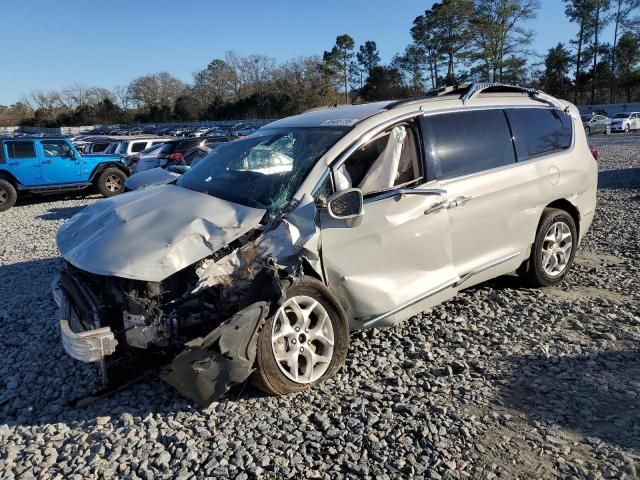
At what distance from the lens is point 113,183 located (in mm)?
15031

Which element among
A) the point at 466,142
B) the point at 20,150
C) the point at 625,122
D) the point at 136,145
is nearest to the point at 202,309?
the point at 466,142

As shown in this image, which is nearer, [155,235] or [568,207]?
[155,235]

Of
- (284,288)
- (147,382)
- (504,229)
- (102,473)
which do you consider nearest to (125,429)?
(102,473)

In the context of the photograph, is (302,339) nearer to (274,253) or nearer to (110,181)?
(274,253)

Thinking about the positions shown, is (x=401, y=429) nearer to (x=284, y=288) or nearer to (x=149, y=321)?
(x=284, y=288)

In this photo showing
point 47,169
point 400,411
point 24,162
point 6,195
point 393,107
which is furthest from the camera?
point 47,169

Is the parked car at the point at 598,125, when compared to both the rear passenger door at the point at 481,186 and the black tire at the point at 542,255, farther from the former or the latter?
the rear passenger door at the point at 481,186

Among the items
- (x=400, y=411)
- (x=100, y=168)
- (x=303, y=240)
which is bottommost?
(x=400, y=411)

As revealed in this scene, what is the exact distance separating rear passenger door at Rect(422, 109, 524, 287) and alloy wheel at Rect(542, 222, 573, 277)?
1.49 ft

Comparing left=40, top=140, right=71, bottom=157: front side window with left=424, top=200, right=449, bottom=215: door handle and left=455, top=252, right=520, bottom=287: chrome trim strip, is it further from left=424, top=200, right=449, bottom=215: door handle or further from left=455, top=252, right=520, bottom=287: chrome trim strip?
left=455, top=252, right=520, bottom=287: chrome trim strip

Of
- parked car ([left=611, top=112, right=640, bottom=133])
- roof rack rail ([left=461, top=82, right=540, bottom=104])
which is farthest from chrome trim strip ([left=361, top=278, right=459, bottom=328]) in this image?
parked car ([left=611, top=112, right=640, bottom=133])

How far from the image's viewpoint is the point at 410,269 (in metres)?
3.87

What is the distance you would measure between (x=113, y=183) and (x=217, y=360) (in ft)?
44.1

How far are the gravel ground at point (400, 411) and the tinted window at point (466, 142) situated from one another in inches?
53.0
